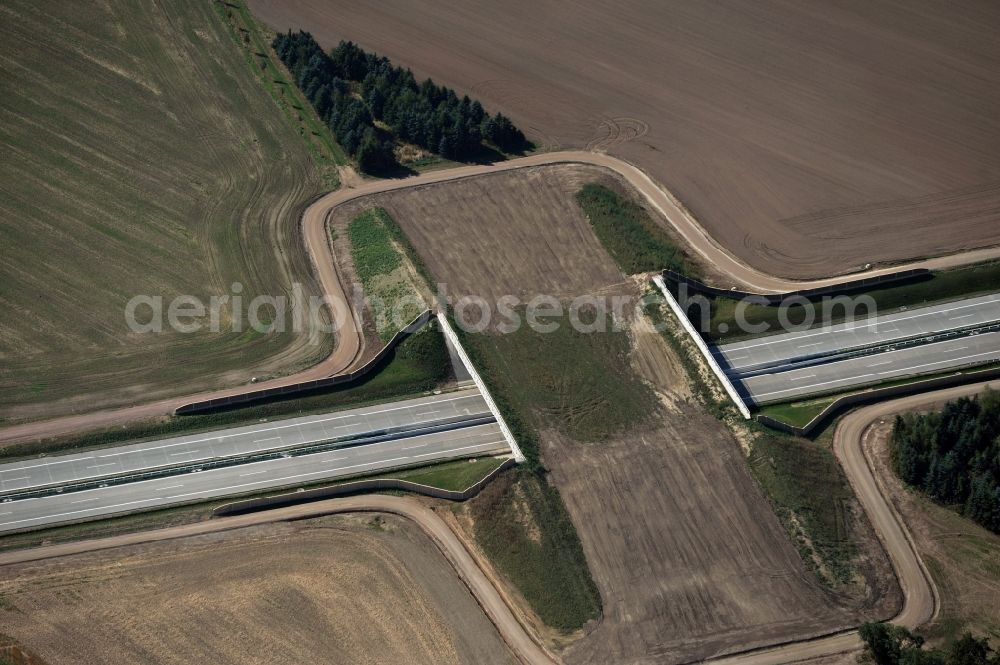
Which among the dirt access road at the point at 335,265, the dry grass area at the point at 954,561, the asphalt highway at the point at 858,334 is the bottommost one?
the dry grass area at the point at 954,561

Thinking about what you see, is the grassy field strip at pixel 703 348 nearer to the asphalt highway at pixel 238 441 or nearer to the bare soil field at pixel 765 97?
the bare soil field at pixel 765 97

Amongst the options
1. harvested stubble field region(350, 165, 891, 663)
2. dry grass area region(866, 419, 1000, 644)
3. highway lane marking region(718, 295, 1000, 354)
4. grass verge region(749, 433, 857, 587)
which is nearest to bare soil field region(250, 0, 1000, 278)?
highway lane marking region(718, 295, 1000, 354)

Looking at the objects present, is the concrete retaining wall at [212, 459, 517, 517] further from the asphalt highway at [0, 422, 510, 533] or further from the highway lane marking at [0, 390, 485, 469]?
the highway lane marking at [0, 390, 485, 469]

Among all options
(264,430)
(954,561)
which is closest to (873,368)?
(954,561)

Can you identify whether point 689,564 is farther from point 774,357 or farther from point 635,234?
point 635,234

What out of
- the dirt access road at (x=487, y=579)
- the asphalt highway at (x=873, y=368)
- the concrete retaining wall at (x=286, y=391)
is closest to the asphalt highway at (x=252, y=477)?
the dirt access road at (x=487, y=579)

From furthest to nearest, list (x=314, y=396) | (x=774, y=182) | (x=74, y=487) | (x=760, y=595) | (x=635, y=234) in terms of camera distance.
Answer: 1. (x=774, y=182)
2. (x=635, y=234)
3. (x=314, y=396)
4. (x=74, y=487)
5. (x=760, y=595)

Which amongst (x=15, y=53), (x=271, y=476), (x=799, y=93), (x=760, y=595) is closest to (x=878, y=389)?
(x=760, y=595)

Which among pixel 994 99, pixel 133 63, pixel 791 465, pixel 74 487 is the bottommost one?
pixel 791 465
